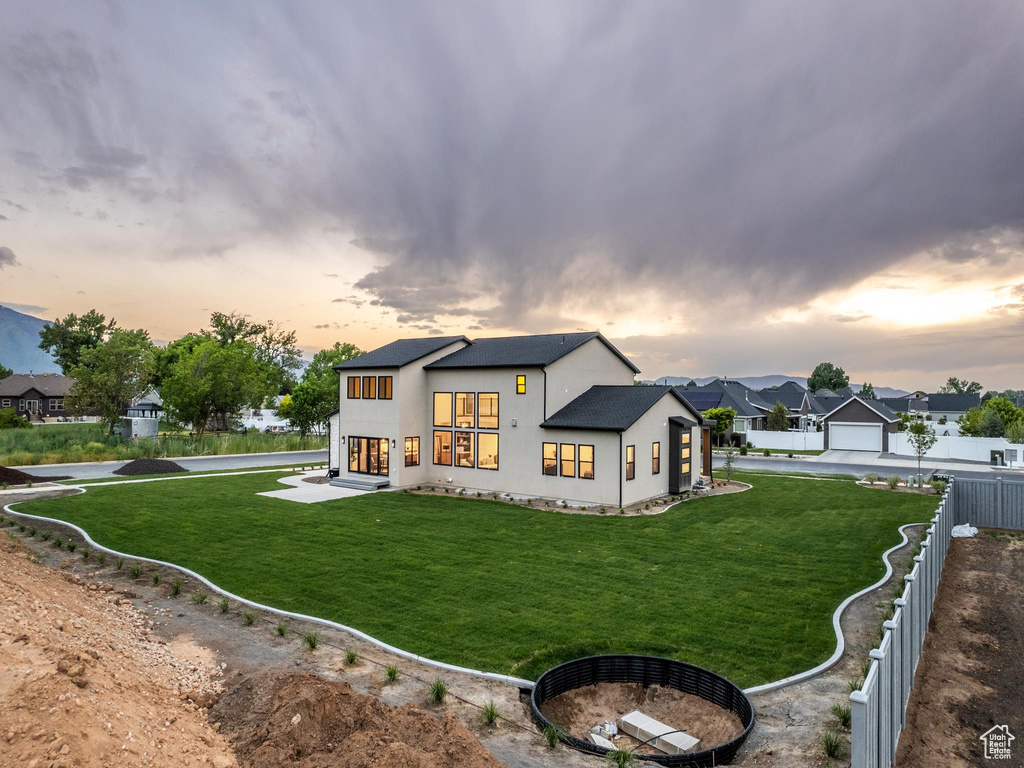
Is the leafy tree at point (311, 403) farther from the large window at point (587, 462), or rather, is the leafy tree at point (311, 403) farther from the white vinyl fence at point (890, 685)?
the white vinyl fence at point (890, 685)

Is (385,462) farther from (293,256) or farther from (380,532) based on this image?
(293,256)

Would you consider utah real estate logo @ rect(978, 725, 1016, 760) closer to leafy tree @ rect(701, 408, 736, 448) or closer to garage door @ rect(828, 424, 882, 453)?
leafy tree @ rect(701, 408, 736, 448)

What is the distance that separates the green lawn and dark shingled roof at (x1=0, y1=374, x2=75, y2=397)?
64.1 meters

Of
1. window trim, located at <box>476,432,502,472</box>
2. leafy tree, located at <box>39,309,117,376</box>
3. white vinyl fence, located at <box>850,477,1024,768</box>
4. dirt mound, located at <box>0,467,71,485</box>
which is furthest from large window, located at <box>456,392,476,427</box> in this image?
leafy tree, located at <box>39,309,117,376</box>

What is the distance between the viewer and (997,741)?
17.8 ft

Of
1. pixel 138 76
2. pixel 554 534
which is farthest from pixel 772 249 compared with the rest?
pixel 138 76

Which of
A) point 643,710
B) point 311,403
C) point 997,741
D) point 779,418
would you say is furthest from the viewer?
point 779,418

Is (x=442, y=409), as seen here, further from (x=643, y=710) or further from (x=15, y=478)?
(x=15, y=478)

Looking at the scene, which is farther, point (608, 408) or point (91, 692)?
point (608, 408)

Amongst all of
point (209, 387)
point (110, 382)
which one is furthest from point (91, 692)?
point (110, 382)

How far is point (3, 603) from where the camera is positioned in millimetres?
6336

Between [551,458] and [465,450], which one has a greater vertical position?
[465,450]

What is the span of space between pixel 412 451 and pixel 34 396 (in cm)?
7101

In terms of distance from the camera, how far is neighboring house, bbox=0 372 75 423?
64.9m
